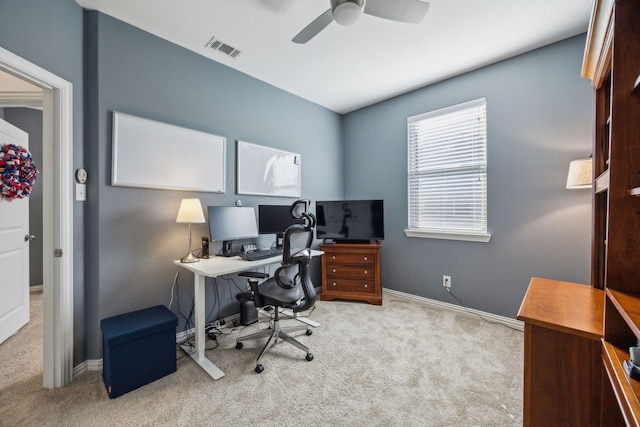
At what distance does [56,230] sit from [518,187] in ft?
12.5

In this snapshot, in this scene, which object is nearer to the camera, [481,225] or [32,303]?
[481,225]

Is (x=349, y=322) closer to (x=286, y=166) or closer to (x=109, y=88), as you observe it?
(x=286, y=166)

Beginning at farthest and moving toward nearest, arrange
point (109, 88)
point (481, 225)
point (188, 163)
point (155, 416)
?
point (481, 225)
point (188, 163)
point (109, 88)
point (155, 416)

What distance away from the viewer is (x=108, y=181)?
1.93m

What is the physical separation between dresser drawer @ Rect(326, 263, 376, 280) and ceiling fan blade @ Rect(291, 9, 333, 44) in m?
2.42

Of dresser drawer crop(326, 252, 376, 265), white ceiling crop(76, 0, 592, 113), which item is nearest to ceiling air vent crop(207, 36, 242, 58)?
white ceiling crop(76, 0, 592, 113)

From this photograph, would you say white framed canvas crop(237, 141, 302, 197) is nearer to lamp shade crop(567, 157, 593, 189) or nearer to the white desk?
the white desk

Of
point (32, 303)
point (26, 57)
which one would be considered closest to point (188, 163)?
point (26, 57)

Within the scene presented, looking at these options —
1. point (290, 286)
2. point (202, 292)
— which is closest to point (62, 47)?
point (202, 292)

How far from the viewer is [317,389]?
1664 mm

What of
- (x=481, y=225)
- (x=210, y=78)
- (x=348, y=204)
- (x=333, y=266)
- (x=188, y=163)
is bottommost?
(x=333, y=266)

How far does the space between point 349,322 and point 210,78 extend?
2.84 m

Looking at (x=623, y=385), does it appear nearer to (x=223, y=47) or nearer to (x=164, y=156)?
(x=164, y=156)

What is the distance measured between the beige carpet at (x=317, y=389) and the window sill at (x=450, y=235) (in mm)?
937
